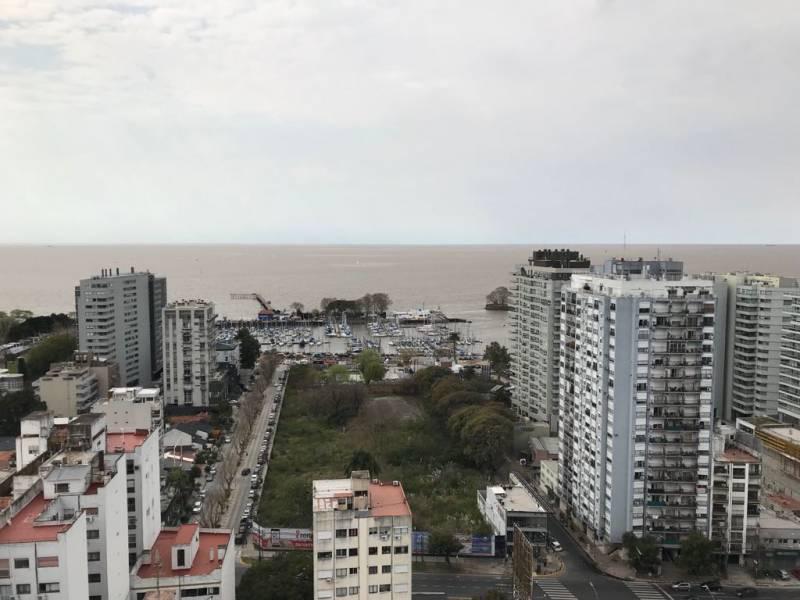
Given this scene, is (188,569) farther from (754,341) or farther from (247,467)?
(754,341)

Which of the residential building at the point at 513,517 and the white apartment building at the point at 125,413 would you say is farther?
the white apartment building at the point at 125,413

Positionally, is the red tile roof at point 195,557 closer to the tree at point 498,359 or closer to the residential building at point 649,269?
the residential building at point 649,269

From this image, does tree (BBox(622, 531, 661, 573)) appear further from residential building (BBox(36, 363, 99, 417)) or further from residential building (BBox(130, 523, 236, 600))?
residential building (BBox(36, 363, 99, 417))

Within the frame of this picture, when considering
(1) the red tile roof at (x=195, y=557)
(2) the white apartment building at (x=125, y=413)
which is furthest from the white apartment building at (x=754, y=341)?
(2) the white apartment building at (x=125, y=413)

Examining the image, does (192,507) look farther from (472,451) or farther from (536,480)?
(536,480)

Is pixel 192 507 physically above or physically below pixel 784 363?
below

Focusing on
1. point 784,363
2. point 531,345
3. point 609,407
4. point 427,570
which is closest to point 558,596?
point 427,570
